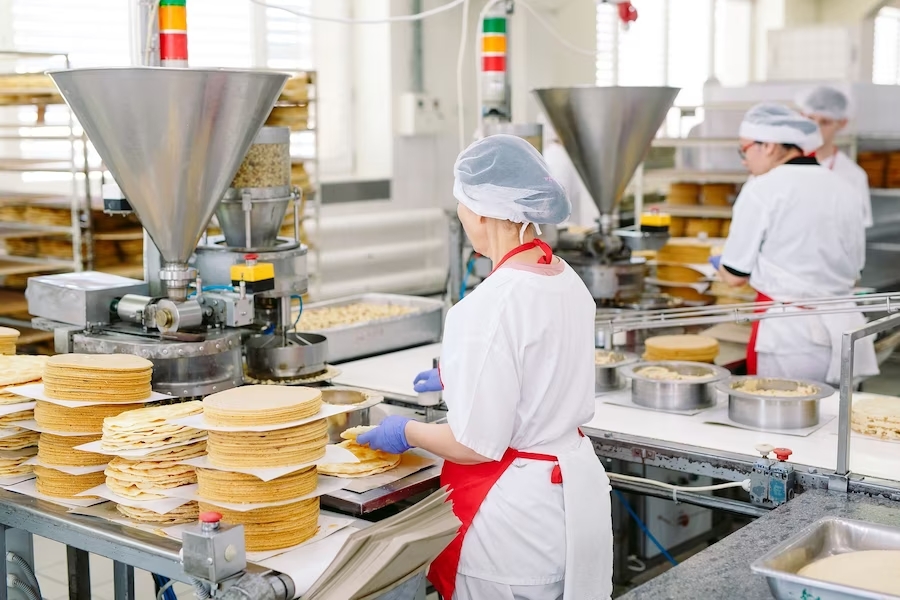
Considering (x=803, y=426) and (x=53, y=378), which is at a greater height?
(x=53, y=378)

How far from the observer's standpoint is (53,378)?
6.96ft

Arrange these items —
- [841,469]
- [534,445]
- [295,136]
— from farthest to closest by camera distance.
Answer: [295,136] < [841,469] < [534,445]

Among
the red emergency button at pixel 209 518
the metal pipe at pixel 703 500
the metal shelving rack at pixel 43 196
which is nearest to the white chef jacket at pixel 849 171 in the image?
the metal pipe at pixel 703 500

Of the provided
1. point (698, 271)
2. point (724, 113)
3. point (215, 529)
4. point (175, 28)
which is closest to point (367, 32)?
point (724, 113)

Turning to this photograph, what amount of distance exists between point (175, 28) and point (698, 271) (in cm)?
294

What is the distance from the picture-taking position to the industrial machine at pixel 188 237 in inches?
86.9

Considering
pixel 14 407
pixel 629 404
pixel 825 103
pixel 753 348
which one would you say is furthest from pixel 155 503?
pixel 825 103

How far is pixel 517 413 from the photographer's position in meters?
2.04

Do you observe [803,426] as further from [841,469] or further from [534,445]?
[534,445]

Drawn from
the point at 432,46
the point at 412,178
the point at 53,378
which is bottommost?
the point at 53,378

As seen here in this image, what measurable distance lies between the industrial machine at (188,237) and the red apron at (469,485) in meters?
0.63

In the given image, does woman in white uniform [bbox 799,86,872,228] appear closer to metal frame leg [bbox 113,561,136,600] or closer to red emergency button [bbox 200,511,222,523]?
metal frame leg [bbox 113,561,136,600]

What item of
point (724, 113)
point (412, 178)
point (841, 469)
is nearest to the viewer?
point (841, 469)

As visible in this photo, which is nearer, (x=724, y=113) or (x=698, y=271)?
(x=698, y=271)
